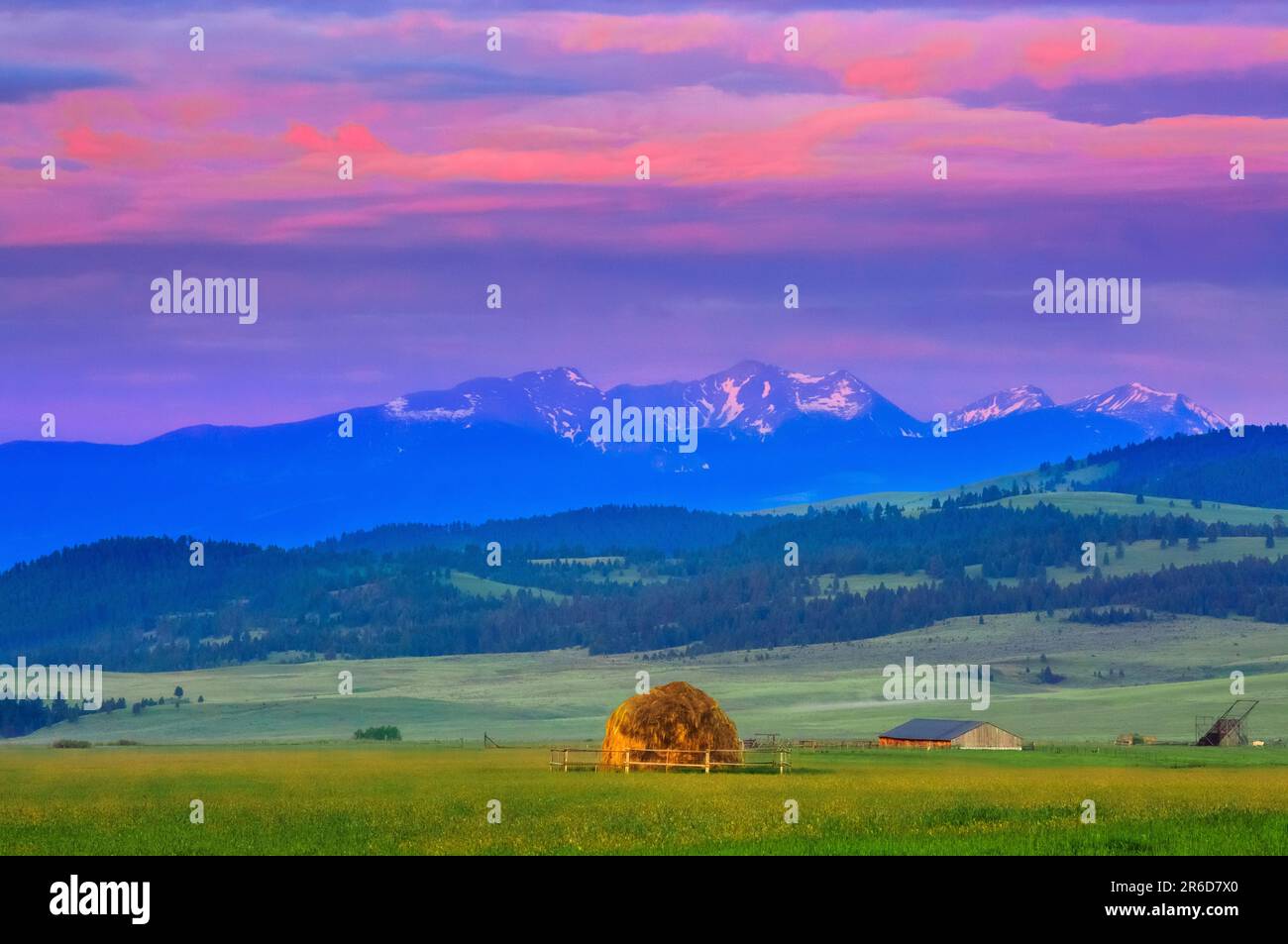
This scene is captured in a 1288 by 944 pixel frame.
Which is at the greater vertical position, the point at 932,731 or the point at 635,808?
the point at 932,731

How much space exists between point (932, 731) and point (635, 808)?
210 ft

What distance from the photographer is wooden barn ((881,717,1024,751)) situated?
110562 millimetres

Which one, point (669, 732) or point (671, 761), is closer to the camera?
point (671, 761)

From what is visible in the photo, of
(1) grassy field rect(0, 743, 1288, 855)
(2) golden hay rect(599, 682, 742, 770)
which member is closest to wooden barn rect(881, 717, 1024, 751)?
(1) grassy field rect(0, 743, 1288, 855)

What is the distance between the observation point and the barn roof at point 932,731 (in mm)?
111188

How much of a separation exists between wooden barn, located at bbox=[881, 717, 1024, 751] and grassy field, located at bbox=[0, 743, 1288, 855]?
2435cm

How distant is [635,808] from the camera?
51.6m

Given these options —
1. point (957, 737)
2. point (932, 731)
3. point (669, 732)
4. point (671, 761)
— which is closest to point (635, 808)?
point (671, 761)

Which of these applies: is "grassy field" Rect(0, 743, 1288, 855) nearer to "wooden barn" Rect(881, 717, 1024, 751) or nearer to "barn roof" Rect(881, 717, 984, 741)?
"wooden barn" Rect(881, 717, 1024, 751)

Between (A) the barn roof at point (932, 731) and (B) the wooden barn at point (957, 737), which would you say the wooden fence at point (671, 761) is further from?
(A) the barn roof at point (932, 731)

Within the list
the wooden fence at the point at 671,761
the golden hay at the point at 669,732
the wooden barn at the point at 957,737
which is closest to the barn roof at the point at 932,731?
the wooden barn at the point at 957,737

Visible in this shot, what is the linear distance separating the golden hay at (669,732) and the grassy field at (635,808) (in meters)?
3.28

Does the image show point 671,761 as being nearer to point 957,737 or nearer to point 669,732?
point 669,732
